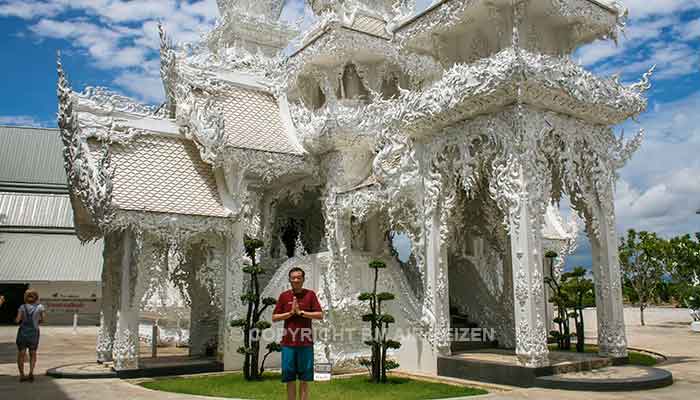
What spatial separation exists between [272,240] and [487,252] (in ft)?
14.2

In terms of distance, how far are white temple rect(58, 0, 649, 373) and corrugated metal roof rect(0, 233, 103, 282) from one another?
40.2ft

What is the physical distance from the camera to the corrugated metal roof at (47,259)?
2069cm

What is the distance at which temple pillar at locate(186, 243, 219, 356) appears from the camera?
33.9 feet

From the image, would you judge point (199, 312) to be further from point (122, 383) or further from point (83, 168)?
point (83, 168)

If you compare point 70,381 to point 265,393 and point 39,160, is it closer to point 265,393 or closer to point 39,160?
point 265,393

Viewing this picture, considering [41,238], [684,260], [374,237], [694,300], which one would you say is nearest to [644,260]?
[684,260]

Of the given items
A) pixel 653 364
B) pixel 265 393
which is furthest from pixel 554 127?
pixel 265 393

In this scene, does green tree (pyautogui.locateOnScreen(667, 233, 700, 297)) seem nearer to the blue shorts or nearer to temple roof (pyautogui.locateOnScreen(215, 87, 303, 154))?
temple roof (pyautogui.locateOnScreen(215, 87, 303, 154))

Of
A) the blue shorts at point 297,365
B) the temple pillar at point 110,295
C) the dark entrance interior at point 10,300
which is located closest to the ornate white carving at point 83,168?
the temple pillar at point 110,295

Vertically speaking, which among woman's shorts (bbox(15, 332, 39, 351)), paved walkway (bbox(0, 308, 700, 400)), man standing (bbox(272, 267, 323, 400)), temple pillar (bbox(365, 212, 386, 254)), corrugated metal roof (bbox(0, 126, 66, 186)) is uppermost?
corrugated metal roof (bbox(0, 126, 66, 186))

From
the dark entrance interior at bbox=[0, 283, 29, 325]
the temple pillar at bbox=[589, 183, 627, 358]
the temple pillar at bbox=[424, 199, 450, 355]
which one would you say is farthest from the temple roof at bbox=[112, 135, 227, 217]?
the dark entrance interior at bbox=[0, 283, 29, 325]

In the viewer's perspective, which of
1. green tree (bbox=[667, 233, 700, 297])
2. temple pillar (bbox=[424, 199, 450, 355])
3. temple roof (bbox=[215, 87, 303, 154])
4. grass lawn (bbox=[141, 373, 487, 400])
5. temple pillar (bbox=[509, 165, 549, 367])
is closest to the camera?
grass lawn (bbox=[141, 373, 487, 400])

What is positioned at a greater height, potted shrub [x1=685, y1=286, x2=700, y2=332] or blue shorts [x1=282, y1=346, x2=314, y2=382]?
potted shrub [x1=685, y1=286, x2=700, y2=332]

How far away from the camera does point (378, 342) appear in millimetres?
7270
